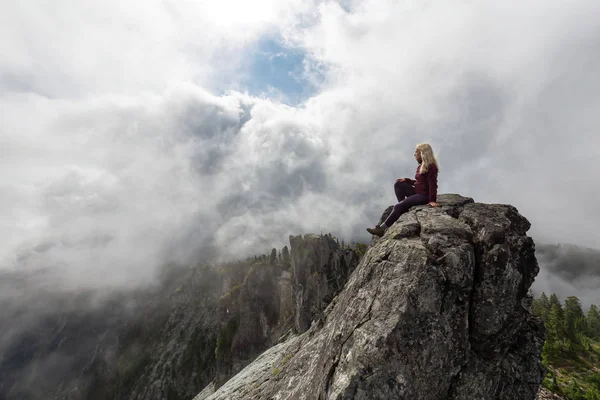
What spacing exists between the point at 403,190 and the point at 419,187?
1658 millimetres

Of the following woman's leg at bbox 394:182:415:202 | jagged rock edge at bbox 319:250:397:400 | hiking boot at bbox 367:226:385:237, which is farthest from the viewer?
woman's leg at bbox 394:182:415:202

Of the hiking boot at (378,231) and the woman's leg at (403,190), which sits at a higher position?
the woman's leg at (403,190)

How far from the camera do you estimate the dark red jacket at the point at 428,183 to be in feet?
55.6

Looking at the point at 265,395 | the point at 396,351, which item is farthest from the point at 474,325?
the point at 265,395

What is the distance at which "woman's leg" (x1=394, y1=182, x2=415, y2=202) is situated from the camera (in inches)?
774

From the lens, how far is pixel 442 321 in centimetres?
1180

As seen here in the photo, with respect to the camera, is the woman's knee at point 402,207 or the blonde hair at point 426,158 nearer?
the blonde hair at point 426,158

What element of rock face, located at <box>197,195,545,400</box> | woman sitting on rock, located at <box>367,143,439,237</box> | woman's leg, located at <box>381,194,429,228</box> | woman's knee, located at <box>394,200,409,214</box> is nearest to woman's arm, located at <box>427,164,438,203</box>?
woman sitting on rock, located at <box>367,143,439,237</box>

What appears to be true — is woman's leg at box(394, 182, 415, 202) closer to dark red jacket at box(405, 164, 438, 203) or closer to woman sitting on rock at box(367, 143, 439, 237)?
woman sitting on rock at box(367, 143, 439, 237)

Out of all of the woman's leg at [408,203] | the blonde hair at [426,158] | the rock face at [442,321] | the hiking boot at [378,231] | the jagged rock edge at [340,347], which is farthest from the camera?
the hiking boot at [378,231]

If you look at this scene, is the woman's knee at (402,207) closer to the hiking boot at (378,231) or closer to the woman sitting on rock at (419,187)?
the woman sitting on rock at (419,187)

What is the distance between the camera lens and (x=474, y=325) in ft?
41.0

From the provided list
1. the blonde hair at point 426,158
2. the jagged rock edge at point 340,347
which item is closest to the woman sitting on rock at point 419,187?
Answer: the blonde hair at point 426,158

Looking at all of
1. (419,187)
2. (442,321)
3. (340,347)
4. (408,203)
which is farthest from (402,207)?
(340,347)
